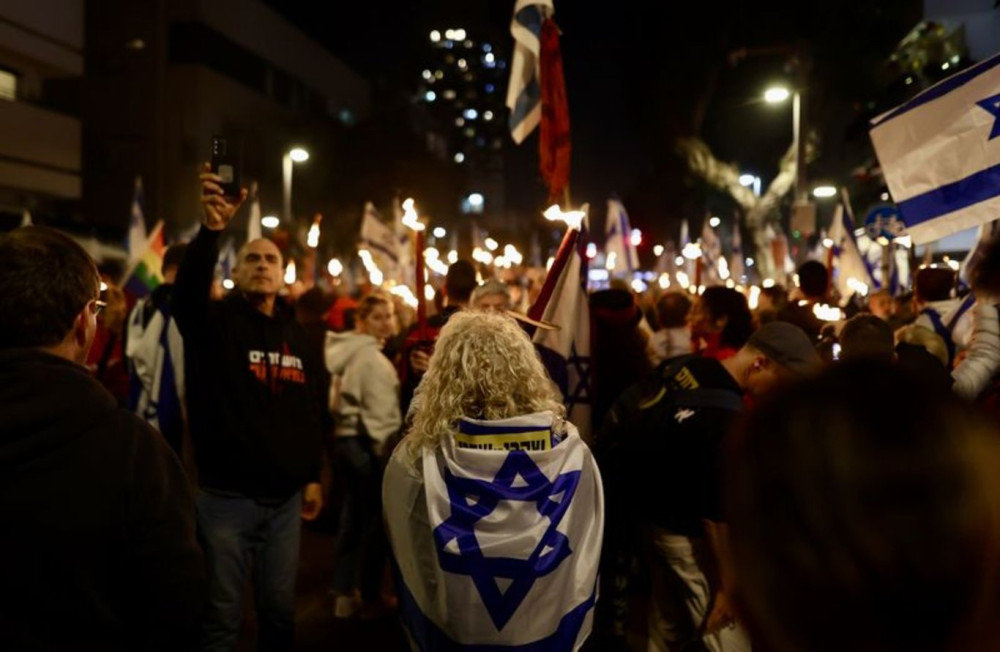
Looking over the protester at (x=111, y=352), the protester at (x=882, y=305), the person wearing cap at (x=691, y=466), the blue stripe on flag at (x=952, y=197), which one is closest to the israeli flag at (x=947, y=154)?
the blue stripe on flag at (x=952, y=197)

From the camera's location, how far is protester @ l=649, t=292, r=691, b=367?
8.24 m

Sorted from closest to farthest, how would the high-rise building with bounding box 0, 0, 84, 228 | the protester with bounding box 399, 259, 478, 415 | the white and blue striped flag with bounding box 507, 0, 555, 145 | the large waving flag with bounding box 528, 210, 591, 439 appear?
the large waving flag with bounding box 528, 210, 591, 439
the protester with bounding box 399, 259, 478, 415
the white and blue striped flag with bounding box 507, 0, 555, 145
the high-rise building with bounding box 0, 0, 84, 228

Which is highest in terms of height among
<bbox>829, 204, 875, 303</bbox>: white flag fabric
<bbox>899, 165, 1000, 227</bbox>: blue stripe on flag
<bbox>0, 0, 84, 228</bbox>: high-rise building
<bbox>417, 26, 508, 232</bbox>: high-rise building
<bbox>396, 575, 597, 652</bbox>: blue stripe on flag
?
<bbox>417, 26, 508, 232</bbox>: high-rise building

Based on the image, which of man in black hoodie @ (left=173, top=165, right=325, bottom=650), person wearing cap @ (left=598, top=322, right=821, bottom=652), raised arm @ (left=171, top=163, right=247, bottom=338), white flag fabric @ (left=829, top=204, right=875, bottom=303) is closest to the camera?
raised arm @ (left=171, top=163, right=247, bottom=338)

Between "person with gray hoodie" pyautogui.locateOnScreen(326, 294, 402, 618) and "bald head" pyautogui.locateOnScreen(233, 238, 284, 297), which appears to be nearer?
"bald head" pyautogui.locateOnScreen(233, 238, 284, 297)

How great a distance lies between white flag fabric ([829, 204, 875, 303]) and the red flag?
25.3ft

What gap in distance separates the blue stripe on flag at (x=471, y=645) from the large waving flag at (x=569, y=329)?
2.17 metres

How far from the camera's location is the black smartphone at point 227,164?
4051 millimetres

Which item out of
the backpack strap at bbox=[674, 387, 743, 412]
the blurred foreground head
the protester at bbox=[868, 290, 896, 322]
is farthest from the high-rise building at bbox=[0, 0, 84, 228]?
the blurred foreground head

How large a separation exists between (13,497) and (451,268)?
4571 mm

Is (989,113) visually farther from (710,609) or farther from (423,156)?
(423,156)

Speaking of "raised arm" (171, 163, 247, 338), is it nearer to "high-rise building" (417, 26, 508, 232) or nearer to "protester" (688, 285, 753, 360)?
"protester" (688, 285, 753, 360)

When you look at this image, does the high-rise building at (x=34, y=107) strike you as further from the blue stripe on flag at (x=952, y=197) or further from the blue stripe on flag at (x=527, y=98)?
the blue stripe on flag at (x=952, y=197)

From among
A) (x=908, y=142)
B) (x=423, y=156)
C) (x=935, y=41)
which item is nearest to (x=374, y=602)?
(x=908, y=142)
